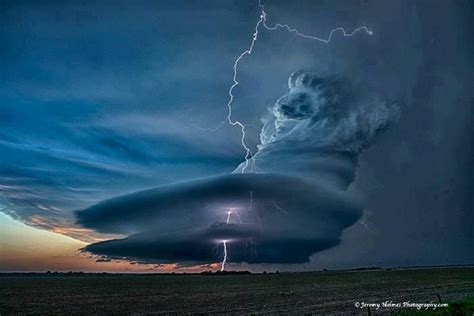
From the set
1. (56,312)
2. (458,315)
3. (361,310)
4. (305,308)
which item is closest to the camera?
(458,315)

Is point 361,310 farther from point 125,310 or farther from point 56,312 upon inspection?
point 56,312

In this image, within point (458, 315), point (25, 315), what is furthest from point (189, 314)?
point (458, 315)

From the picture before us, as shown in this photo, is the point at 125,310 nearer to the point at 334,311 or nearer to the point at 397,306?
the point at 334,311

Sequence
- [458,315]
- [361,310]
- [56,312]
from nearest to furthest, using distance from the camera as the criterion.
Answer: [458,315] < [361,310] < [56,312]

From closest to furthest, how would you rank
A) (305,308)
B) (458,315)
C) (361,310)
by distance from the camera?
(458,315) < (361,310) < (305,308)

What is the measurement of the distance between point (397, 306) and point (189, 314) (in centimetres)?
1315

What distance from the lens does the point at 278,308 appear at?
31.6 m

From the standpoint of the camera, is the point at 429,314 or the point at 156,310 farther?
the point at 156,310

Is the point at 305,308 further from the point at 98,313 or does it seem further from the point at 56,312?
the point at 56,312

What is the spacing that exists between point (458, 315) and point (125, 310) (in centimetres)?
2160

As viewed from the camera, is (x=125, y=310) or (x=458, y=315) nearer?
(x=458, y=315)

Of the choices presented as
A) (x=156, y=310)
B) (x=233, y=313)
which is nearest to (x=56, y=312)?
(x=156, y=310)

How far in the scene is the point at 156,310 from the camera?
107ft

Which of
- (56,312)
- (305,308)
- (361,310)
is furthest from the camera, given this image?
(56,312)
